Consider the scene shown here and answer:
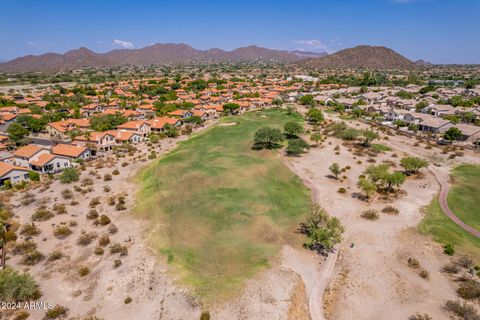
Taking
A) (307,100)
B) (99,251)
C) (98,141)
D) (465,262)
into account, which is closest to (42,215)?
(99,251)

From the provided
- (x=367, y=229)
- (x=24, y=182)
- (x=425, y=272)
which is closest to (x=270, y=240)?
(x=367, y=229)

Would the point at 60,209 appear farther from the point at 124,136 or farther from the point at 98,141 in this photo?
A: the point at 124,136

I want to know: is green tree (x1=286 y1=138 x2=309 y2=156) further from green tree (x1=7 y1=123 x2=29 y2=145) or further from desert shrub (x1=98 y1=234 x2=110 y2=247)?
green tree (x1=7 y1=123 x2=29 y2=145)

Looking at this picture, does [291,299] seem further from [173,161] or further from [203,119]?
[203,119]

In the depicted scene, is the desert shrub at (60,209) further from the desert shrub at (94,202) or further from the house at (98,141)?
the house at (98,141)

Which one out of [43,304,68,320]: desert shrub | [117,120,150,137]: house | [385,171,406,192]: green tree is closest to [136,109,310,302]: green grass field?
[43,304,68,320]: desert shrub

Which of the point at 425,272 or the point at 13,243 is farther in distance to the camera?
the point at 13,243
